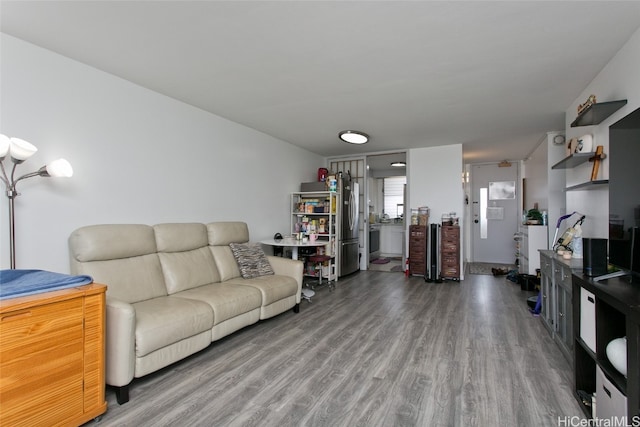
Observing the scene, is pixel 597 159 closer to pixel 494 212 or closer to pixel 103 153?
pixel 103 153

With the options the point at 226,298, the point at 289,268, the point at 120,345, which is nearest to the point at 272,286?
the point at 289,268

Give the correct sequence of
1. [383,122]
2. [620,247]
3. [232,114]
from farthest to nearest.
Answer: [383,122] → [232,114] → [620,247]

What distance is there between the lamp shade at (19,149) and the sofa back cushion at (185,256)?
3.83 ft

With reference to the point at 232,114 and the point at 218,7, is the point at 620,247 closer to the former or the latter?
the point at 218,7

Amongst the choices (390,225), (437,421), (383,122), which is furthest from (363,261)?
(437,421)

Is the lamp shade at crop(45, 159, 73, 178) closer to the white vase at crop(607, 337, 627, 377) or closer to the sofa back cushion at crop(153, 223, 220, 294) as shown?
the sofa back cushion at crop(153, 223, 220, 294)

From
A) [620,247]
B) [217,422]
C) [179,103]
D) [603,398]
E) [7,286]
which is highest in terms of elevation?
[179,103]

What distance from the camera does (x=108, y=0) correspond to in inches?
70.7

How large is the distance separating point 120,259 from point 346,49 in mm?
2489

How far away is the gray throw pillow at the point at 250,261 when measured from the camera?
3461 millimetres

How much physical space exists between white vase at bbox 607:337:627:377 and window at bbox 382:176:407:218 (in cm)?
716

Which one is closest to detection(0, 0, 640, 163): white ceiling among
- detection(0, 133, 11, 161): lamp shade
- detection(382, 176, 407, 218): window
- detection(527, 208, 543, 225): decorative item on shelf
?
detection(0, 133, 11, 161): lamp shade

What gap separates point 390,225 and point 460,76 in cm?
597

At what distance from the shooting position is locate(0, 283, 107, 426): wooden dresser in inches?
54.7
